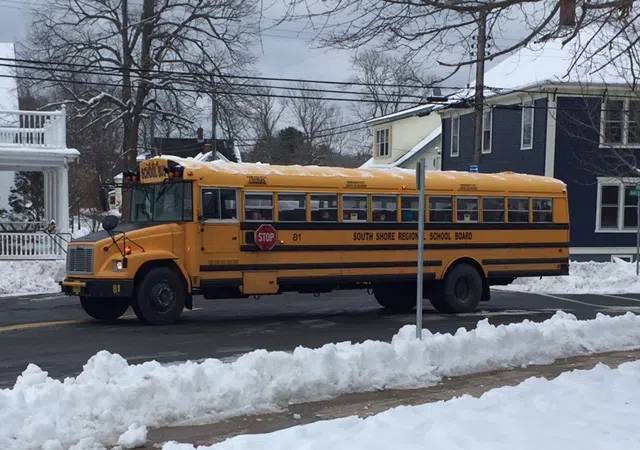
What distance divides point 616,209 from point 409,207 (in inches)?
658

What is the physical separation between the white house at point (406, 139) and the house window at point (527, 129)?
1492 cm

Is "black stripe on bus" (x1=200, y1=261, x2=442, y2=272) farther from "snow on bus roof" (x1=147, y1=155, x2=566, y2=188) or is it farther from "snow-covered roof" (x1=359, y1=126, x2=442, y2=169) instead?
"snow-covered roof" (x1=359, y1=126, x2=442, y2=169)

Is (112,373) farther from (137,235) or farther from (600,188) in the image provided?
(600,188)

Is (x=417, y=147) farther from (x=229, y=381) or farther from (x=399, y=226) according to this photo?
(x=229, y=381)

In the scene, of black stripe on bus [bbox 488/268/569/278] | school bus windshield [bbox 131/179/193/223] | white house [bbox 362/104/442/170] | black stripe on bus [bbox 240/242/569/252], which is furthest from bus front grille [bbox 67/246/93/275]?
white house [bbox 362/104/442/170]

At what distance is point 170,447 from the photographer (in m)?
5.68

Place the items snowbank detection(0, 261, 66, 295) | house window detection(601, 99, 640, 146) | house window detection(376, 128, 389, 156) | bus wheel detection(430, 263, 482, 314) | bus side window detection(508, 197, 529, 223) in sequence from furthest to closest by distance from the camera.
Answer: house window detection(376, 128, 389, 156) < house window detection(601, 99, 640, 146) < snowbank detection(0, 261, 66, 295) < bus side window detection(508, 197, 529, 223) < bus wheel detection(430, 263, 482, 314)

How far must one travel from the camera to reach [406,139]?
45.8 m

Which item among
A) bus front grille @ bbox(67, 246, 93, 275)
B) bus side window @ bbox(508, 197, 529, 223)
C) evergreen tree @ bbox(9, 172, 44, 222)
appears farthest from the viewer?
evergreen tree @ bbox(9, 172, 44, 222)

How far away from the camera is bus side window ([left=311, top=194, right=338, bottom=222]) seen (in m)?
14.0

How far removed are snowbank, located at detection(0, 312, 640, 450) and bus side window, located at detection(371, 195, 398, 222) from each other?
4.45 m

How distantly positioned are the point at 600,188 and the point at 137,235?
20.6 meters

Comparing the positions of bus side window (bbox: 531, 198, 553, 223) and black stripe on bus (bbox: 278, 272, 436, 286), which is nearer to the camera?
black stripe on bus (bbox: 278, 272, 436, 286)

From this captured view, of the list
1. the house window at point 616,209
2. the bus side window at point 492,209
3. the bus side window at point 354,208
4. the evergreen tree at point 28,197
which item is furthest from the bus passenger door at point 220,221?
the evergreen tree at point 28,197
